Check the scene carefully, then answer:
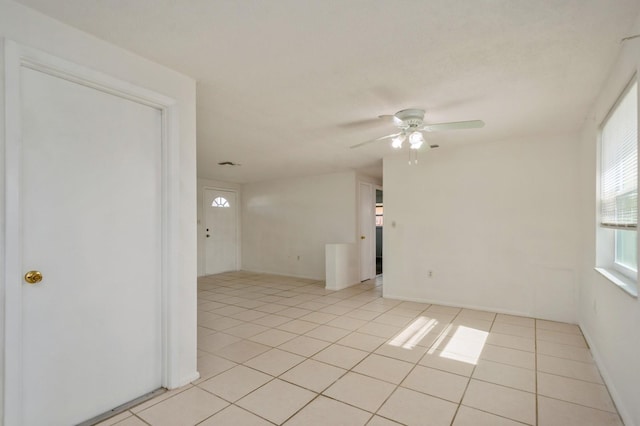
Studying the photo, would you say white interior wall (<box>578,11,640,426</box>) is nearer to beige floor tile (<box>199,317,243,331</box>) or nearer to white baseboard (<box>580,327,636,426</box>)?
white baseboard (<box>580,327,636,426</box>)

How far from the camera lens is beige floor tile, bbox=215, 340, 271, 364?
9.65 ft

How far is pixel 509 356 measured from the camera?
2.95 metres

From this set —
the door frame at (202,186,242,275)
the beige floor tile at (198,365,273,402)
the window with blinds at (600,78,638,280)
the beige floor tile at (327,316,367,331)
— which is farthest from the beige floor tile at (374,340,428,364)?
the door frame at (202,186,242,275)

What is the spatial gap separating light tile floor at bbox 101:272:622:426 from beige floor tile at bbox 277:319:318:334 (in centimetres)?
1

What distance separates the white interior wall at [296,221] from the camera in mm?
6621

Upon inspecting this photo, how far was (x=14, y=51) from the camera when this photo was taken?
161cm

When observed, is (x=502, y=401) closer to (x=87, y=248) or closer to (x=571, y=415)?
(x=571, y=415)

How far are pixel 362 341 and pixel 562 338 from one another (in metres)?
2.15

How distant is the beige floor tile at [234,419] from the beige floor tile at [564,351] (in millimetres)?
2718

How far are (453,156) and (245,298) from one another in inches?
156

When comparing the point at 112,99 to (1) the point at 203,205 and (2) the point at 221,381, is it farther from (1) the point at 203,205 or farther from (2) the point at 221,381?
(1) the point at 203,205

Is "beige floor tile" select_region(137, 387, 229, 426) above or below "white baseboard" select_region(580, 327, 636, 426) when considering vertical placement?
below

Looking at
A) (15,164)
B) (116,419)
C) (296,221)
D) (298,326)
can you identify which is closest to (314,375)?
(298,326)

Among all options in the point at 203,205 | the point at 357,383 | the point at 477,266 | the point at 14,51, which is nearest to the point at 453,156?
the point at 477,266
